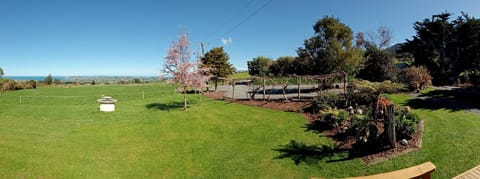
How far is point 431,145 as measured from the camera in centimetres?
661

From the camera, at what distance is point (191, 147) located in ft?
25.3

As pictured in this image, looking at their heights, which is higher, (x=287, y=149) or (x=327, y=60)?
(x=327, y=60)

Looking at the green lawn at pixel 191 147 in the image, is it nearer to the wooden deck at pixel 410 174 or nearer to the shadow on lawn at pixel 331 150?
the shadow on lawn at pixel 331 150

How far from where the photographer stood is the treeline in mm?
17328

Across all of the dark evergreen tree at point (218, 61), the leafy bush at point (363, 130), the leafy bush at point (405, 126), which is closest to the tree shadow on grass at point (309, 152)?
the leafy bush at point (363, 130)

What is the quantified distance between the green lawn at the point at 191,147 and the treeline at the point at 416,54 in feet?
26.3

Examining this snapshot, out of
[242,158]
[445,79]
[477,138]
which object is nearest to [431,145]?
[477,138]

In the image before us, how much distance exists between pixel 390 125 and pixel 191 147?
236 inches

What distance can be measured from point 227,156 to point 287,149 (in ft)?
6.24

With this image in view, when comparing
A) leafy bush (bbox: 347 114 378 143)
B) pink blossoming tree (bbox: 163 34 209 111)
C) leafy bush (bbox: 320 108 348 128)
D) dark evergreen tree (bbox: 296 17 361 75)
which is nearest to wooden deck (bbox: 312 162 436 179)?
leafy bush (bbox: 347 114 378 143)

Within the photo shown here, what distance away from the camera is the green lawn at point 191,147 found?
5.85 meters

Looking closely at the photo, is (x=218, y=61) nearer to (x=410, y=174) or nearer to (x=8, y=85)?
(x=410, y=174)

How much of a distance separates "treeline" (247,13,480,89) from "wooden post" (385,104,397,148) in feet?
35.6

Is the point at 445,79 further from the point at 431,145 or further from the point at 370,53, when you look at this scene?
the point at 431,145
